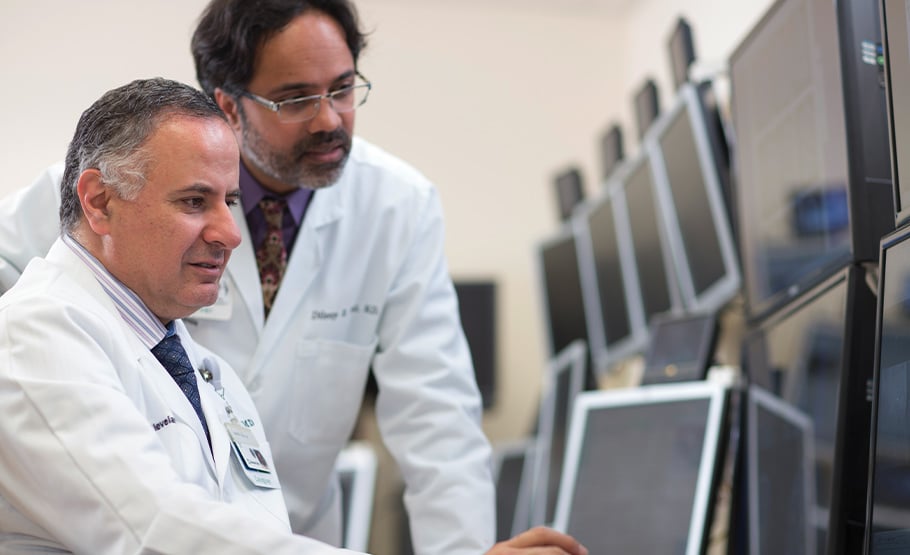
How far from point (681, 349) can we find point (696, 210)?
73cm

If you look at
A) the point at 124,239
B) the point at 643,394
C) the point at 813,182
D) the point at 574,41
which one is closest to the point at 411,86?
the point at 574,41

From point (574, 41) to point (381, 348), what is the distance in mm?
4050

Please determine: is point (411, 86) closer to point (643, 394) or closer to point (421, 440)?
point (643, 394)

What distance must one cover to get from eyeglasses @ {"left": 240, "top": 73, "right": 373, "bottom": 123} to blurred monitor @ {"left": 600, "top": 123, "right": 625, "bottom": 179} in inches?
113

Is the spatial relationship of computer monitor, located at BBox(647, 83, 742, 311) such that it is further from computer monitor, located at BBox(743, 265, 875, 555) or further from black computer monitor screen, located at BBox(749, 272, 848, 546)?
computer monitor, located at BBox(743, 265, 875, 555)

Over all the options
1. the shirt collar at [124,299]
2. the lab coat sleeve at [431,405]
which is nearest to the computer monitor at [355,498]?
the lab coat sleeve at [431,405]

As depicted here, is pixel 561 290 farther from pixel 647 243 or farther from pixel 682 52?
pixel 682 52

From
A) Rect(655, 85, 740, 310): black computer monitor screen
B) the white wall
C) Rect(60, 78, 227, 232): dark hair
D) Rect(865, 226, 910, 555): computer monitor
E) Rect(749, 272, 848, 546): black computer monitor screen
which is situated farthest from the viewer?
the white wall

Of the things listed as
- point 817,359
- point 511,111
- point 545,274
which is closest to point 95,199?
point 817,359

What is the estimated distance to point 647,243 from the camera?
369 centimetres

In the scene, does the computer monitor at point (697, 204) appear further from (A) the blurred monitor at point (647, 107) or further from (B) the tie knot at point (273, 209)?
(B) the tie knot at point (273, 209)

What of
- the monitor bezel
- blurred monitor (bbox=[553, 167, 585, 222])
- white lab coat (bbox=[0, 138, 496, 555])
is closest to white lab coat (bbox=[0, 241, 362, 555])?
white lab coat (bbox=[0, 138, 496, 555])

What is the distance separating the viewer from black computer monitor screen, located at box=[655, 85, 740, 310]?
2959 millimetres

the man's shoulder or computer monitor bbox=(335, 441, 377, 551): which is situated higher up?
the man's shoulder
